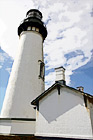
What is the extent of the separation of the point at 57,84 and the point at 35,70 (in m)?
4.32

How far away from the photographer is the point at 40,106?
27.9 ft

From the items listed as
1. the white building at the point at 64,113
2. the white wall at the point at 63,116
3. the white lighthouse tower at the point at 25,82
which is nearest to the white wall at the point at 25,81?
the white lighthouse tower at the point at 25,82

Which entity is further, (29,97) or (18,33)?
(18,33)

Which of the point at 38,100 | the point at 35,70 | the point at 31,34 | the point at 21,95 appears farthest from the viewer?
the point at 31,34

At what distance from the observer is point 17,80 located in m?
10.8

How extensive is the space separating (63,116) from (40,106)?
6.65ft

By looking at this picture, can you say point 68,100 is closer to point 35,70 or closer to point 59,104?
point 59,104

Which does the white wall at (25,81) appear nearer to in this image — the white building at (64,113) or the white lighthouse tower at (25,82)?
the white lighthouse tower at (25,82)

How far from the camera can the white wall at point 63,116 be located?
6.47m

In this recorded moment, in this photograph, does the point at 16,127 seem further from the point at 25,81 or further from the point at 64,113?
the point at 25,81

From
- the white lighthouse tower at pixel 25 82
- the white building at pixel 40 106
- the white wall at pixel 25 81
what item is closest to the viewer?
the white building at pixel 40 106

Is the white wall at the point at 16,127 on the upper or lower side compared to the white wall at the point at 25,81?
lower

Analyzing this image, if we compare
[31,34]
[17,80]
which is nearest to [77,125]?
[17,80]

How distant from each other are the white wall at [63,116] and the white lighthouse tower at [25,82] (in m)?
1.25
